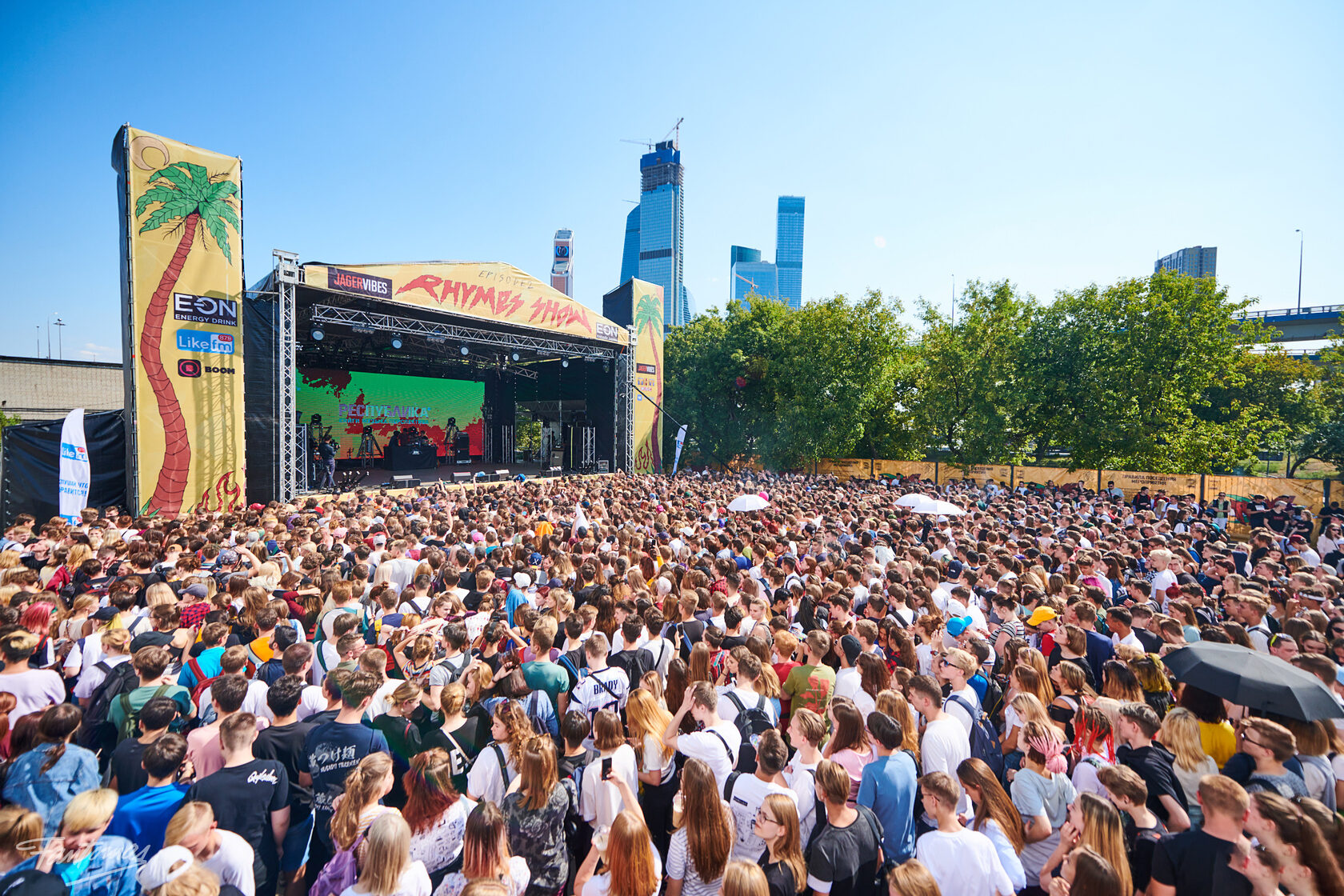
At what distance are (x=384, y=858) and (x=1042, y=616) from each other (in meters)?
5.24

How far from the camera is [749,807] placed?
279cm

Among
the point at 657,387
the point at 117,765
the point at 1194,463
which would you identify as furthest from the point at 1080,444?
the point at 117,765

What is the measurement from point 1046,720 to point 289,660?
4430 millimetres

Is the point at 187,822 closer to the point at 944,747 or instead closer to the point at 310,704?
the point at 310,704

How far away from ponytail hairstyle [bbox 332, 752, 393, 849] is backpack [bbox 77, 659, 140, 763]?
2.31 m

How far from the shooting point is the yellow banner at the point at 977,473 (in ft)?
70.6

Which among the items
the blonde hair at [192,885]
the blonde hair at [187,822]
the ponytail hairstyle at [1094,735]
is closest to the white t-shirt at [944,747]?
the ponytail hairstyle at [1094,735]

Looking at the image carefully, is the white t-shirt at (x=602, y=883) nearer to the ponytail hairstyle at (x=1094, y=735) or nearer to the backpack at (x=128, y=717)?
the ponytail hairstyle at (x=1094, y=735)

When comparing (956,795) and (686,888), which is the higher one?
(956,795)

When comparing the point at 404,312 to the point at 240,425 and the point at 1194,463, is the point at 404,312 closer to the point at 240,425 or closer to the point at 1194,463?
the point at 240,425

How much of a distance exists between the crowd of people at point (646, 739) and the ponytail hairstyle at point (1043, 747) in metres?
0.01

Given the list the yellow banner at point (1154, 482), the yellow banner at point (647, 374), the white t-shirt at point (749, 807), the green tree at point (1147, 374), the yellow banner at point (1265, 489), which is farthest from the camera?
the yellow banner at point (647, 374)

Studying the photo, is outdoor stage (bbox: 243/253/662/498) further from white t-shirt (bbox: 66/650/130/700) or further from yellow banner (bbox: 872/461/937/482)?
white t-shirt (bbox: 66/650/130/700)

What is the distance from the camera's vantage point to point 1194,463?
2147cm
